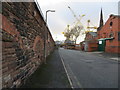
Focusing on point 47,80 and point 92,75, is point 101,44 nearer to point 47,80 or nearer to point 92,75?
point 92,75

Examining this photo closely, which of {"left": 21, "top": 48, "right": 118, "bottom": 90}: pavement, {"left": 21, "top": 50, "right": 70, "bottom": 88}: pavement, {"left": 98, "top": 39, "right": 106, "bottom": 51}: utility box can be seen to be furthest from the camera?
{"left": 98, "top": 39, "right": 106, "bottom": 51}: utility box

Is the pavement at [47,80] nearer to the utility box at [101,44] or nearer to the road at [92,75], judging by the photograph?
the road at [92,75]

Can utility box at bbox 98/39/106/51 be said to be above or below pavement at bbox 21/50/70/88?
above

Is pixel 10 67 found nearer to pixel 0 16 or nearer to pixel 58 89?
pixel 0 16

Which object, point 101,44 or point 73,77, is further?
point 101,44

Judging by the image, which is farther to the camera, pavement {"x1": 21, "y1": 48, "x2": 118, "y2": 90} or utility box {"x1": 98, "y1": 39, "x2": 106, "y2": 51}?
utility box {"x1": 98, "y1": 39, "x2": 106, "y2": 51}

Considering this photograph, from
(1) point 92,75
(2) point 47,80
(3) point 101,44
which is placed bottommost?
(1) point 92,75

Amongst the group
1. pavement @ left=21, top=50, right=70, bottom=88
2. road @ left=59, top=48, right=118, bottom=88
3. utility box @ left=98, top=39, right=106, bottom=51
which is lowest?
road @ left=59, top=48, right=118, bottom=88

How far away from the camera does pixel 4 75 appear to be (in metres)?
2.76

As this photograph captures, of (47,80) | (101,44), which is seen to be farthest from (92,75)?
(101,44)

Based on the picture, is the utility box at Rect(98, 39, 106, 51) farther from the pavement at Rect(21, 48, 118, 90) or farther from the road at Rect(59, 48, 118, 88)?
the pavement at Rect(21, 48, 118, 90)

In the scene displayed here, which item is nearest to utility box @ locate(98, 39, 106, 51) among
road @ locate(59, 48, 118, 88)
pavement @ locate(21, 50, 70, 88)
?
road @ locate(59, 48, 118, 88)

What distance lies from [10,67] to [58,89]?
1961 mm

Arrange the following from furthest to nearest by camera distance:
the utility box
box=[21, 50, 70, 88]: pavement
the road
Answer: the utility box, the road, box=[21, 50, 70, 88]: pavement
